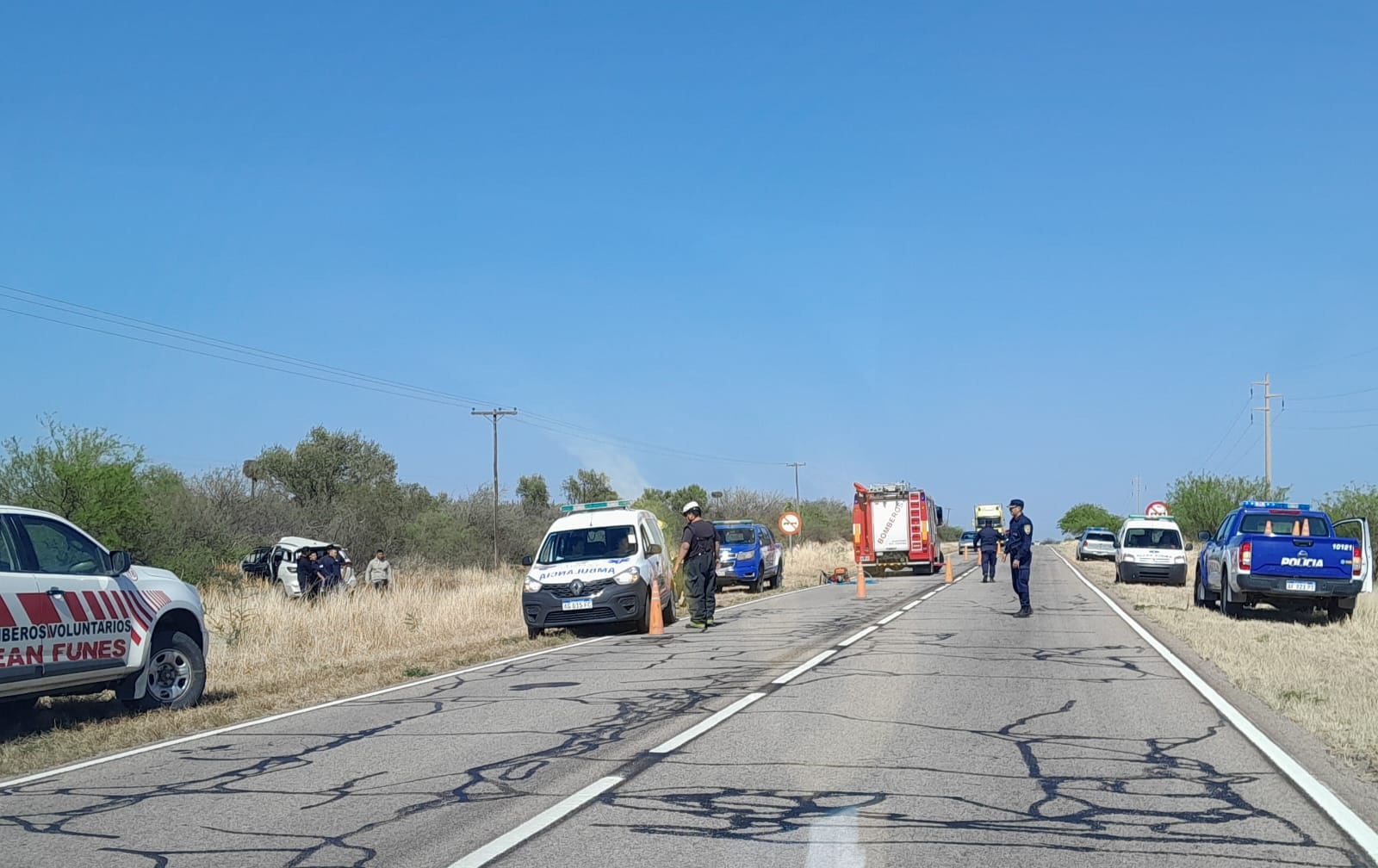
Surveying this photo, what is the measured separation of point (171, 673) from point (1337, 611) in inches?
713

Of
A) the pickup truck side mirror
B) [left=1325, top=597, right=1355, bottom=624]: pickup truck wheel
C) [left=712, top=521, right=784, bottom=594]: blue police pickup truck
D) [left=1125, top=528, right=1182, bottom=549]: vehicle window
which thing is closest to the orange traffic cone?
the pickup truck side mirror

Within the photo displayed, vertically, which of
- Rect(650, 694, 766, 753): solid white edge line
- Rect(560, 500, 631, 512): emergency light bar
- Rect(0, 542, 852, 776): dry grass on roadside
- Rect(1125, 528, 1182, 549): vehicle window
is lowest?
Rect(0, 542, 852, 776): dry grass on roadside

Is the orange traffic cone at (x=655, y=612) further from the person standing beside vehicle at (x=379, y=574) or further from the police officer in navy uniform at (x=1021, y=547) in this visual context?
the person standing beside vehicle at (x=379, y=574)

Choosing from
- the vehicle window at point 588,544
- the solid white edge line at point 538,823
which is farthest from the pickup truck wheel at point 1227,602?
the solid white edge line at point 538,823

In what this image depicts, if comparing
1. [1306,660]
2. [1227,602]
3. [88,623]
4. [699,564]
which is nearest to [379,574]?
[699,564]

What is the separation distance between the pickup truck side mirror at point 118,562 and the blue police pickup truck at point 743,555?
71.1 ft

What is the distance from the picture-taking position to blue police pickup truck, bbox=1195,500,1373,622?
1970cm

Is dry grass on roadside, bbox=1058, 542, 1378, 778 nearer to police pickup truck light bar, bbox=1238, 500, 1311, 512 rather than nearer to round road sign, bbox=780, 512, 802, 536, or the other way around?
police pickup truck light bar, bbox=1238, 500, 1311, 512

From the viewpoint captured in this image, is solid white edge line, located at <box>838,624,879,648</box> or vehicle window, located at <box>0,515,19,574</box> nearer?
vehicle window, located at <box>0,515,19,574</box>

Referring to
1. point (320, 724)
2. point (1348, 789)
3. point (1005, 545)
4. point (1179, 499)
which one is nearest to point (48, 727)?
point (320, 724)

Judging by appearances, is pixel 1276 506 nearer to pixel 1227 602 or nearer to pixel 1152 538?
pixel 1227 602

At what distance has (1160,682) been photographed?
41.2ft

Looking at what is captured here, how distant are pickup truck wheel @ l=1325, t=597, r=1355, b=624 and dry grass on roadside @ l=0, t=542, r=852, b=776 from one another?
12287 mm

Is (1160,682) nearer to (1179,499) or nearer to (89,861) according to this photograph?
(89,861)
